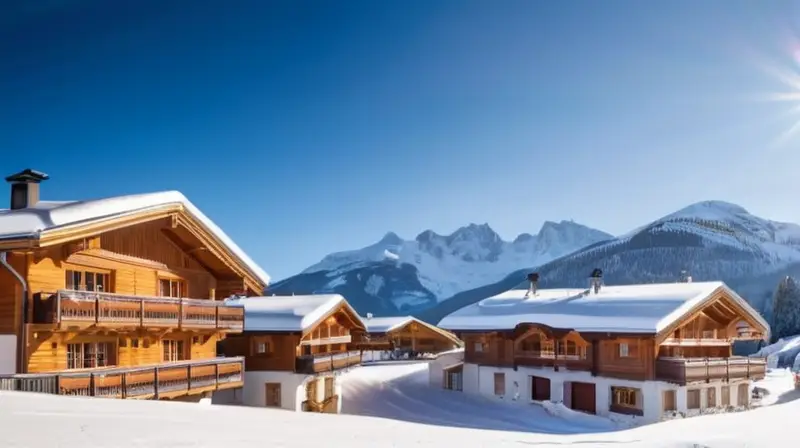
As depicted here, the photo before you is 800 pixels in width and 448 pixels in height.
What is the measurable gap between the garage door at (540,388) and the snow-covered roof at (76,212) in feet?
69.8

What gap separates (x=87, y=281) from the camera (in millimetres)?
18547

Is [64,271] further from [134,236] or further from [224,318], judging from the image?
[224,318]

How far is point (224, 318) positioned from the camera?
22672 millimetres

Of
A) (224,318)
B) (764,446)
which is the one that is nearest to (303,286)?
(224,318)

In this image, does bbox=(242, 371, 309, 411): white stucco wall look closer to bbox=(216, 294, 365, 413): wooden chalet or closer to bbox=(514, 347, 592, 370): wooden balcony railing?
bbox=(216, 294, 365, 413): wooden chalet

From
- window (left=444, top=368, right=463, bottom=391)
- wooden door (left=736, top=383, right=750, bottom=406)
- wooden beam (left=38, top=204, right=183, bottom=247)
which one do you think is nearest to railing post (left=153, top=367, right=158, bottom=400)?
wooden beam (left=38, top=204, right=183, bottom=247)

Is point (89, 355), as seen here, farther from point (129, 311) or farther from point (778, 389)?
point (778, 389)

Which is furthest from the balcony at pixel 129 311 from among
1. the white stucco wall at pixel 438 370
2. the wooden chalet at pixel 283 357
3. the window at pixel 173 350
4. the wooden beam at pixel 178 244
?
the white stucco wall at pixel 438 370

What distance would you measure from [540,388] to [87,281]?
964 inches

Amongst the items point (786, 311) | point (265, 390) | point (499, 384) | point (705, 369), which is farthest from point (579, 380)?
point (786, 311)

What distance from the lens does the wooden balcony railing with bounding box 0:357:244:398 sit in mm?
14688

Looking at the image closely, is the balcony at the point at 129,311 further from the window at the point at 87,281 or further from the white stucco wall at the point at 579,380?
the white stucco wall at the point at 579,380

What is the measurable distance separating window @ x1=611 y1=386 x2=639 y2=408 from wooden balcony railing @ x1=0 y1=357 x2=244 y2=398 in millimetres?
18007

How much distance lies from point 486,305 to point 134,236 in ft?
78.9
